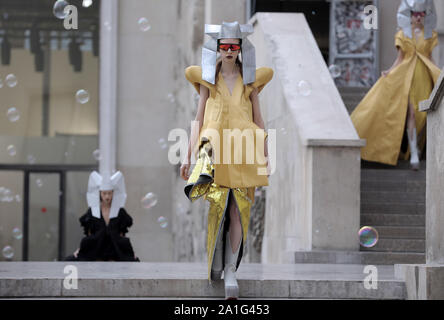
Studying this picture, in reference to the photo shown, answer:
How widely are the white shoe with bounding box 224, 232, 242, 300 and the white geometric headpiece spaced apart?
3.57ft

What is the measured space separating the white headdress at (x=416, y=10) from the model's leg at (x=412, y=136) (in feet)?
2.87

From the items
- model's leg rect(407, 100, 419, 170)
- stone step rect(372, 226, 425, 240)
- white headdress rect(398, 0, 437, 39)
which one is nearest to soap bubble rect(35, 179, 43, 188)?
model's leg rect(407, 100, 419, 170)

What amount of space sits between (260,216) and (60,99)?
8.41 m

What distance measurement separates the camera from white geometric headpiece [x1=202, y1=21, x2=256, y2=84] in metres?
6.17

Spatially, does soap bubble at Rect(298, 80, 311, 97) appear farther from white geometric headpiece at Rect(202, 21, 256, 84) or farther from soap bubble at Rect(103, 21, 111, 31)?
soap bubble at Rect(103, 21, 111, 31)

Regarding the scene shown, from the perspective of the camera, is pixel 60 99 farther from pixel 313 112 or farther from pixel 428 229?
pixel 428 229

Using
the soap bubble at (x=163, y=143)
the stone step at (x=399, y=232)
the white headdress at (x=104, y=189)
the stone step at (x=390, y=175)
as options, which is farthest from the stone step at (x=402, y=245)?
the soap bubble at (x=163, y=143)

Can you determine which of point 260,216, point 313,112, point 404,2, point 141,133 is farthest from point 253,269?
point 141,133

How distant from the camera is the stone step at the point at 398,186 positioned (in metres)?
9.94

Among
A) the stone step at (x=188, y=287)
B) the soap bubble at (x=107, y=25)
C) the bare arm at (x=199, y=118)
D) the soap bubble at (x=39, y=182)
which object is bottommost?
→ the soap bubble at (x=39, y=182)

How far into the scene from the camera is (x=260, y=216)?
11.2m

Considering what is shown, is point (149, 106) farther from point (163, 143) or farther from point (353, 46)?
point (353, 46)

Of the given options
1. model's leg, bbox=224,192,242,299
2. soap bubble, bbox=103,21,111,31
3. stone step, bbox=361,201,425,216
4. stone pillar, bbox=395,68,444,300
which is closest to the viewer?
stone pillar, bbox=395,68,444,300

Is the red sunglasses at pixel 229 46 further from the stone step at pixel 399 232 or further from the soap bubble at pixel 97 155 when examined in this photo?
the soap bubble at pixel 97 155
